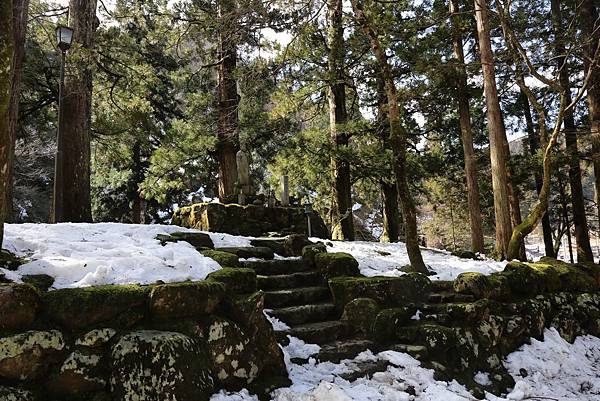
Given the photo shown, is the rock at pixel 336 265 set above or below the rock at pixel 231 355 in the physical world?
above

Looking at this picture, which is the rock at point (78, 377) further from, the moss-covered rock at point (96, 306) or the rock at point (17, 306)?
the rock at point (17, 306)

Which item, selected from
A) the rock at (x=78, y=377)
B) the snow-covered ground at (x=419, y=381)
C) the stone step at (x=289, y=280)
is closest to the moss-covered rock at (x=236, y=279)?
the snow-covered ground at (x=419, y=381)

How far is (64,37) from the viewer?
22.5ft

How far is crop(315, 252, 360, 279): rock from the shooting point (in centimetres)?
546

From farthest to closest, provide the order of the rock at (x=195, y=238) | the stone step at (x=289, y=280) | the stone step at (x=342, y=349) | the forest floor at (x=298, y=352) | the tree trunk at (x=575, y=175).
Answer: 1. the tree trunk at (x=575, y=175)
2. the rock at (x=195, y=238)
3. the stone step at (x=289, y=280)
4. the stone step at (x=342, y=349)
5. the forest floor at (x=298, y=352)

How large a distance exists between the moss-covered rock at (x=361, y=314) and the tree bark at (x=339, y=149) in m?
6.90

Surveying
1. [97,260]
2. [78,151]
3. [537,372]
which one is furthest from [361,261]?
[78,151]

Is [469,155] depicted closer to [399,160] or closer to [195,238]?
[399,160]

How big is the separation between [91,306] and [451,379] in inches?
130

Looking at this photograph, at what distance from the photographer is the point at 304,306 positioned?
15.5 feet

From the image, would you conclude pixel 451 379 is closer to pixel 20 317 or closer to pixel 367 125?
pixel 20 317

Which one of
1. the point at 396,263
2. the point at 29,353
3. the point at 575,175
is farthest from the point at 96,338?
the point at 575,175

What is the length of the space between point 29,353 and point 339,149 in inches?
365

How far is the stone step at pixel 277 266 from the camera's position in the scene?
212 inches
